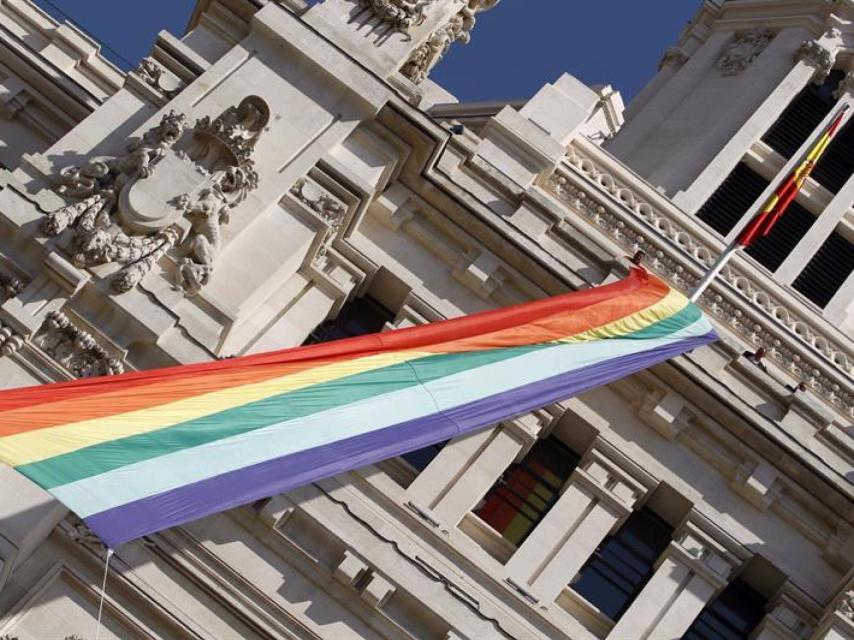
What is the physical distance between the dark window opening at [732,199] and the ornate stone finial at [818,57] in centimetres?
390

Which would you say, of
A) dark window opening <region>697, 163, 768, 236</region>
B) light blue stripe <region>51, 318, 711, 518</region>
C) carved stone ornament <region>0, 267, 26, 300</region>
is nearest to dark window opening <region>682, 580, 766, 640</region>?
light blue stripe <region>51, 318, 711, 518</region>

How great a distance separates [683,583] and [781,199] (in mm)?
9588

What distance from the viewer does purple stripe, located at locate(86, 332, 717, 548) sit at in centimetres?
1880

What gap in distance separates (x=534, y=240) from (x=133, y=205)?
6971 mm

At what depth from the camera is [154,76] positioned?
26750 mm

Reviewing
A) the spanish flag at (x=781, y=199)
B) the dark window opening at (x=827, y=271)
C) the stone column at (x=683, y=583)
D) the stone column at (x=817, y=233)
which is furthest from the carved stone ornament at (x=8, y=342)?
the dark window opening at (x=827, y=271)

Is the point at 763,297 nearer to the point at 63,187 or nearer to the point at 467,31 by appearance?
the point at 467,31

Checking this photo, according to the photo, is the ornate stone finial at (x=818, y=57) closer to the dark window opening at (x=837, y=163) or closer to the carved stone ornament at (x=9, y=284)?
the dark window opening at (x=837, y=163)

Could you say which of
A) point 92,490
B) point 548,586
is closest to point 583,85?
point 548,586

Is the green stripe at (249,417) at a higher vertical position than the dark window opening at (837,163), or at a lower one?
lower

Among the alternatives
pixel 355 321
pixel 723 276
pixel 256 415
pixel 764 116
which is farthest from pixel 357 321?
pixel 764 116

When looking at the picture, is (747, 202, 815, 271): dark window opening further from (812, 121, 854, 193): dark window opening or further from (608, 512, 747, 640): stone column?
(608, 512, 747, 640): stone column

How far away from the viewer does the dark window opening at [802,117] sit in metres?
39.0

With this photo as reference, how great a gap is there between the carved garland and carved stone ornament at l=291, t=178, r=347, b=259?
209 inches
